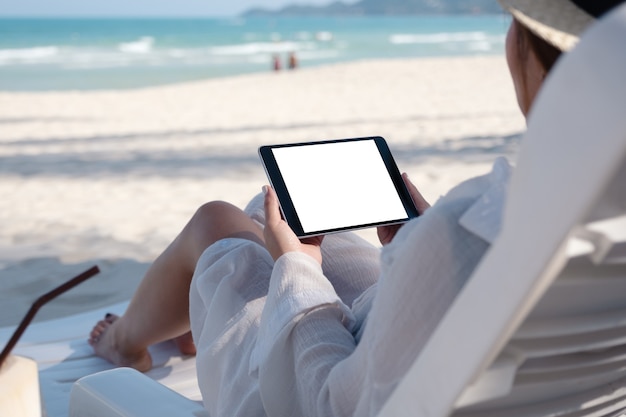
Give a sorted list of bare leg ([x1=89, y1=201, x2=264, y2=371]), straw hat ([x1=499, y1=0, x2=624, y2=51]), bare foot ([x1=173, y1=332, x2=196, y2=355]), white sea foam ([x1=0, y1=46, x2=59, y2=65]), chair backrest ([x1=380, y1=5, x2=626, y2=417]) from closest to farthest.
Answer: chair backrest ([x1=380, y1=5, x2=626, y2=417]), straw hat ([x1=499, y1=0, x2=624, y2=51]), bare leg ([x1=89, y1=201, x2=264, y2=371]), bare foot ([x1=173, y1=332, x2=196, y2=355]), white sea foam ([x1=0, y1=46, x2=59, y2=65])

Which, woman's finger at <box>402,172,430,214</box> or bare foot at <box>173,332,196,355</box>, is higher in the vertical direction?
woman's finger at <box>402,172,430,214</box>

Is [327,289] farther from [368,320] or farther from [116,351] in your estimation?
[116,351]

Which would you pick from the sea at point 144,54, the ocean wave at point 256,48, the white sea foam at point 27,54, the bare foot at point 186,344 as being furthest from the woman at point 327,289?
the ocean wave at point 256,48

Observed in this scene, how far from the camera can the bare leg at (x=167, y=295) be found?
193 cm

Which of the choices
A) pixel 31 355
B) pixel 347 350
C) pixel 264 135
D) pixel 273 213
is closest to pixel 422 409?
pixel 347 350

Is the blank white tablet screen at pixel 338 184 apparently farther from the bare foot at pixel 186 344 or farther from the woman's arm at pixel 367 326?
the bare foot at pixel 186 344

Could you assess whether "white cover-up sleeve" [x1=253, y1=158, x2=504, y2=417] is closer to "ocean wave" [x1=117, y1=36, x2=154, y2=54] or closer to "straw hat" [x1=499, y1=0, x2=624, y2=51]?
"straw hat" [x1=499, y1=0, x2=624, y2=51]

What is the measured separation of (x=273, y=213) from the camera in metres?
1.63

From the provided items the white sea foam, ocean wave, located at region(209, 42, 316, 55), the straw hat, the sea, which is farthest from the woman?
ocean wave, located at region(209, 42, 316, 55)

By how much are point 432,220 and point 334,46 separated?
36339 millimetres

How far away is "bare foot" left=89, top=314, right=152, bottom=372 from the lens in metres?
2.55

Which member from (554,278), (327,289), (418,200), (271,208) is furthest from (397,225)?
(554,278)

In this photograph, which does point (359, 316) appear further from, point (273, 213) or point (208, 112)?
point (208, 112)

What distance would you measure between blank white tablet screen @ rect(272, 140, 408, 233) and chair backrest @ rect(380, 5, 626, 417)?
804mm
